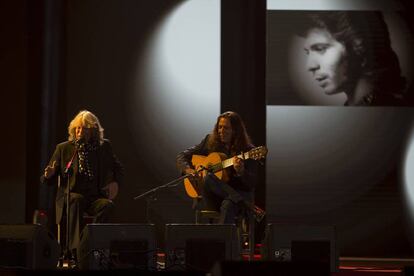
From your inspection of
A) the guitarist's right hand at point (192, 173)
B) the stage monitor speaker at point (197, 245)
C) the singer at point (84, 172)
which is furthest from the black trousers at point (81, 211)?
the stage monitor speaker at point (197, 245)

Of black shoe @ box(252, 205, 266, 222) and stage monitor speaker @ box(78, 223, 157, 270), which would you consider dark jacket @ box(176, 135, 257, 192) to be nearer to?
black shoe @ box(252, 205, 266, 222)

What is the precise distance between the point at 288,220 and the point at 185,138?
3.97ft

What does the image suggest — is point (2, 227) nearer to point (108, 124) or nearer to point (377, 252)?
point (108, 124)

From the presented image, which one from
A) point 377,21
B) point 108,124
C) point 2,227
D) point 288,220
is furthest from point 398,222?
point 2,227

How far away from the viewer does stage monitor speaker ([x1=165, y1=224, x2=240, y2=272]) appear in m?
5.91

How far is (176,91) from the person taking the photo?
→ 8930 millimetres

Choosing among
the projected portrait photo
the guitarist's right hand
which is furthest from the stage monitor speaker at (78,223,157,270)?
the projected portrait photo

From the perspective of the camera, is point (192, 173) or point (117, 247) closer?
point (117, 247)

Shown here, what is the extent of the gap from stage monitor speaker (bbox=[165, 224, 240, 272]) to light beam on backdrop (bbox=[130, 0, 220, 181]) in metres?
2.94

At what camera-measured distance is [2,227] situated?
597 centimetres

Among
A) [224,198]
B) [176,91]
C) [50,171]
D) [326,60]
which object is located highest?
[326,60]

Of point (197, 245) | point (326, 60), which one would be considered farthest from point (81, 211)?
point (326, 60)

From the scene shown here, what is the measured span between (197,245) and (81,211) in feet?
4.89

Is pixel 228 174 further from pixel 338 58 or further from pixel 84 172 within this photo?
pixel 338 58
